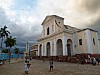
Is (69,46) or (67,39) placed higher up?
(67,39)

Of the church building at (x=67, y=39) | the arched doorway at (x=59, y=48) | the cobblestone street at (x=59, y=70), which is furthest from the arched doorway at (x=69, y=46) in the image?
the cobblestone street at (x=59, y=70)

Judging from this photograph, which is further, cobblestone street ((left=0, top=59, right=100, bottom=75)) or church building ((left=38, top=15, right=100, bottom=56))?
church building ((left=38, top=15, right=100, bottom=56))

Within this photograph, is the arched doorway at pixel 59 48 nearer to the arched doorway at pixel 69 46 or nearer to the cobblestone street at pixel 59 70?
the arched doorway at pixel 69 46

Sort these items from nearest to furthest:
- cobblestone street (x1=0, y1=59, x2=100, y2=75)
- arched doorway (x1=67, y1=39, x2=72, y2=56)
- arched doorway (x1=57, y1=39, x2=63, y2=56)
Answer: cobblestone street (x1=0, y1=59, x2=100, y2=75)
arched doorway (x1=67, y1=39, x2=72, y2=56)
arched doorway (x1=57, y1=39, x2=63, y2=56)

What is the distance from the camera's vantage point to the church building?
3328 cm

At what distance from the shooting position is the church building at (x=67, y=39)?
33281mm

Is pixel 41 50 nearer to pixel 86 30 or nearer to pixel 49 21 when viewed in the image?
pixel 49 21

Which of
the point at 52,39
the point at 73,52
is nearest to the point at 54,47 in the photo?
the point at 52,39

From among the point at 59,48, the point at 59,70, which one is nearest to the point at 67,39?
the point at 59,48

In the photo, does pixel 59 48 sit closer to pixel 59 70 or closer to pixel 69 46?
pixel 69 46

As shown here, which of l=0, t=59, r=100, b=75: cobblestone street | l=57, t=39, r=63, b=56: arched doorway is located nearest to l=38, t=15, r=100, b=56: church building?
l=57, t=39, r=63, b=56: arched doorway

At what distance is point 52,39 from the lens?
40.0m

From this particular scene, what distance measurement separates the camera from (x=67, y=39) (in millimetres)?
35562

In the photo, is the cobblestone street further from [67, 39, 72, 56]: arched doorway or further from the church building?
[67, 39, 72, 56]: arched doorway
